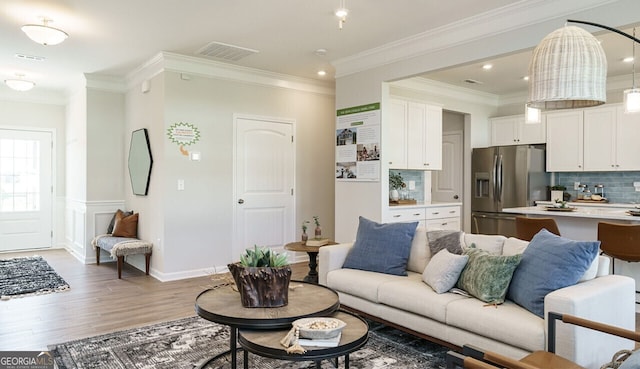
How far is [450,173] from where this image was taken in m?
7.32

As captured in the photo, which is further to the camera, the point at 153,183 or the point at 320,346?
the point at 153,183

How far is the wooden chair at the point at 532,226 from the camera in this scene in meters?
4.11

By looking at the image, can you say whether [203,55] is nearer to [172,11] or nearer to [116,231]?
[172,11]

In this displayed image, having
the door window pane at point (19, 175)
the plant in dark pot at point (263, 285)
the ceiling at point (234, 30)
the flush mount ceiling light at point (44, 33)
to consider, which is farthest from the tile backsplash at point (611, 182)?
the door window pane at point (19, 175)

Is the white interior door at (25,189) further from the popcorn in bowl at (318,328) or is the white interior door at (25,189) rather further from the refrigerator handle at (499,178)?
the refrigerator handle at (499,178)

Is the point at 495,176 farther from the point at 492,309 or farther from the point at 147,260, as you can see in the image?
the point at 147,260

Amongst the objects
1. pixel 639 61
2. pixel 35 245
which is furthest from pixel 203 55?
pixel 639 61

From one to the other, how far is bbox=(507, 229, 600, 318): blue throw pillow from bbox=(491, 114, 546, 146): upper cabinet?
4694 millimetres

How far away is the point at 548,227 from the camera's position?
4.11 meters

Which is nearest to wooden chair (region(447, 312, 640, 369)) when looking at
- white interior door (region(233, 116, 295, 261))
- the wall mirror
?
white interior door (region(233, 116, 295, 261))

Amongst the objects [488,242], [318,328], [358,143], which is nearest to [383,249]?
[488,242]

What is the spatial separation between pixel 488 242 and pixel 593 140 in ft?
13.6

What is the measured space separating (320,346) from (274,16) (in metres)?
3.03

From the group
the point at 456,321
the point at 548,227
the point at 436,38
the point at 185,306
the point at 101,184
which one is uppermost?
the point at 436,38
